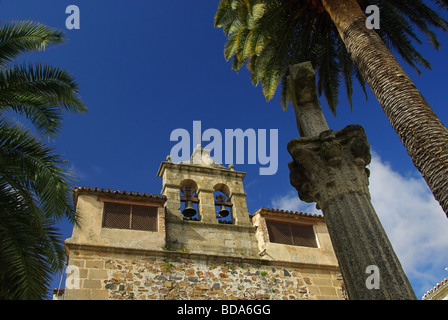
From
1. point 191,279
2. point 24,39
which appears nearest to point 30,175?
point 24,39

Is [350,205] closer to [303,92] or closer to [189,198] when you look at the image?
[303,92]

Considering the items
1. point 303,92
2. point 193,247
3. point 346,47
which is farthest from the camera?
point 193,247

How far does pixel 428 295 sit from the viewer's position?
1916 cm

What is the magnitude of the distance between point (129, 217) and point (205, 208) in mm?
2457

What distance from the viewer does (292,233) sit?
13.2 metres

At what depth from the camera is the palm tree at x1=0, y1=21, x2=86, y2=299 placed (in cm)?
632

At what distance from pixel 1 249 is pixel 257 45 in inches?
273

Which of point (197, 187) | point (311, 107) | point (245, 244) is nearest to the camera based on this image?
point (311, 107)

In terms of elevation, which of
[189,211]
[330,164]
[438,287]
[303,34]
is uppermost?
[303,34]

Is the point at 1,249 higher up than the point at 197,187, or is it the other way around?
the point at 197,187
